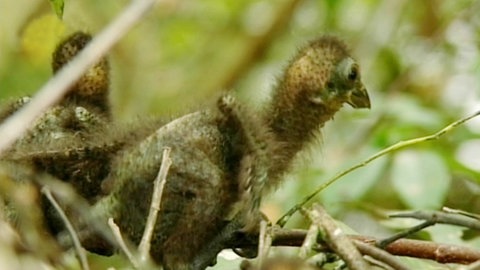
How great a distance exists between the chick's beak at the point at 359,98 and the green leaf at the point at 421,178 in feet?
2.23

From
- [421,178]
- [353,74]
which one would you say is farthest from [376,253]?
[421,178]

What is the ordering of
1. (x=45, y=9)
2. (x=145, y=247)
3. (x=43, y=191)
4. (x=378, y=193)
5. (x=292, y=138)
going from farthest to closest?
(x=378, y=193) → (x=45, y=9) → (x=292, y=138) → (x=43, y=191) → (x=145, y=247)

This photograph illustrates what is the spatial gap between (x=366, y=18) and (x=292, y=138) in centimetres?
245

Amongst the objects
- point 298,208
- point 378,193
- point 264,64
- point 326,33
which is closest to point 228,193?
point 298,208

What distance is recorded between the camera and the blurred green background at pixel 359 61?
2.52 metres

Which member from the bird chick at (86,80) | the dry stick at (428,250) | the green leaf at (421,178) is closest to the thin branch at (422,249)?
the dry stick at (428,250)

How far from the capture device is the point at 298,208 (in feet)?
4.93

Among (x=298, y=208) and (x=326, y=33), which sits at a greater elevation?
(x=326, y=33)

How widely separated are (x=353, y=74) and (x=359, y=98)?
0.04 metres

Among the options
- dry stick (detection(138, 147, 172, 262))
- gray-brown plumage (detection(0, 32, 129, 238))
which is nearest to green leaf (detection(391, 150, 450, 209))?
gray-brown plumage (detection(0, 32, 129, 238))

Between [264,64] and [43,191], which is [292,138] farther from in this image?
[264,64]

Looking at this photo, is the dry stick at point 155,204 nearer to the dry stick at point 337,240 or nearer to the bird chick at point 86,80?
the dry stick at point 337,240

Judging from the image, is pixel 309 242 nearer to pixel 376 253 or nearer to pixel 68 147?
pixel 376 253

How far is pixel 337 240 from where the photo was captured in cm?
136
